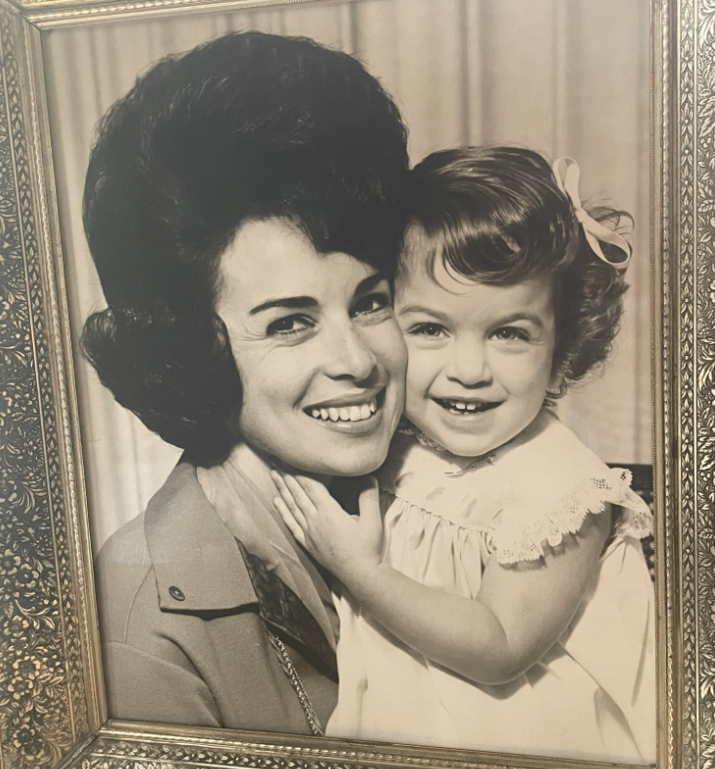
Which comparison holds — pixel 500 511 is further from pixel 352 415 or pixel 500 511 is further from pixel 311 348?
pixel 311 348

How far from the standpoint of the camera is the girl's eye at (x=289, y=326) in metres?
1.20

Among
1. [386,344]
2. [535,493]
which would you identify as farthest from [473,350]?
[535,493]

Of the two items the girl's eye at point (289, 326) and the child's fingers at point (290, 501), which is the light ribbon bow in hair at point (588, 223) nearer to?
the girl's eye at point (289, 326)

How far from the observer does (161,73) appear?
1.23m

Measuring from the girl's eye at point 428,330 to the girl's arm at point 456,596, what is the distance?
0.30 metres

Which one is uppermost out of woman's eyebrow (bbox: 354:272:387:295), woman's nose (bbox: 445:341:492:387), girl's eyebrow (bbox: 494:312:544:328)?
woman's eyebrow (bbox: 354:272:387:295)

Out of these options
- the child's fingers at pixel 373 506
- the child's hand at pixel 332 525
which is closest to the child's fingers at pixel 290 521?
the child's hand at pixel 332 525

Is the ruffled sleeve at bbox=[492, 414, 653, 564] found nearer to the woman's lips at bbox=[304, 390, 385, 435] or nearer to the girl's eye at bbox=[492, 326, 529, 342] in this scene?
the girl's eye at bbox=[492, 326, 529, 342]

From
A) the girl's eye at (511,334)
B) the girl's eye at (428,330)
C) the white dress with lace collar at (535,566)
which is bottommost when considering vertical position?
the white dress with lace collar at (535,566)

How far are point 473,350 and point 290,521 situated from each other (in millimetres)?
469

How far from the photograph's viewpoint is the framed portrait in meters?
1.13

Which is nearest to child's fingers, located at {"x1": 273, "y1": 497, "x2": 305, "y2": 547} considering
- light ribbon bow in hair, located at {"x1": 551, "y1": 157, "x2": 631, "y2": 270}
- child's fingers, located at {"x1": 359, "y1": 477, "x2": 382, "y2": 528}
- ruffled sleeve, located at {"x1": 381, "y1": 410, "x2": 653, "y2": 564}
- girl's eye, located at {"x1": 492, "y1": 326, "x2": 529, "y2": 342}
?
child's fingers, located at {"x1": 359, "y1": 477, "x2": 382, "y2": 528}

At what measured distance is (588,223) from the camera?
113cm

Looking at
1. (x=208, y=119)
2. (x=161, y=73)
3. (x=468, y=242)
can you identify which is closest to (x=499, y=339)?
(x=468, y=242)
